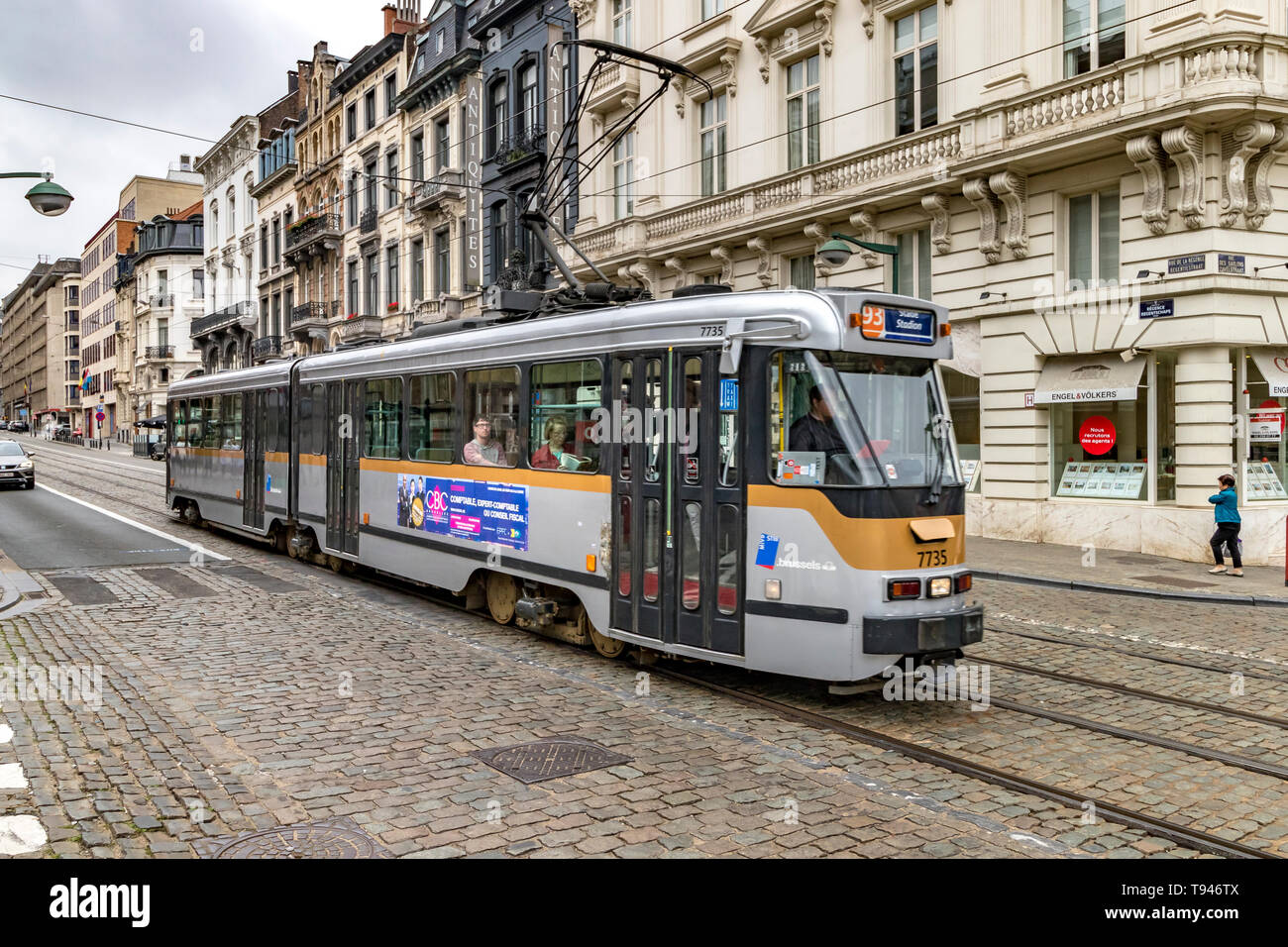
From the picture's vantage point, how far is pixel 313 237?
4838 cm

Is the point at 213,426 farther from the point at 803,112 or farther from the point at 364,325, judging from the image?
the point at 364,325

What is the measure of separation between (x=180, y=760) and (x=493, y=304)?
695 cm

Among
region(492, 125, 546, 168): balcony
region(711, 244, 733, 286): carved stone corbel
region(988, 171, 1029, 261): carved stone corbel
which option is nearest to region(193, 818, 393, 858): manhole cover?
region(988, 171, 1029, 261): carved stone corbel

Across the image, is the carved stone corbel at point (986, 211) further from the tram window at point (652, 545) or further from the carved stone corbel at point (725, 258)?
the tram window at point (652, 545)

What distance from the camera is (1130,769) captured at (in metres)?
6.48

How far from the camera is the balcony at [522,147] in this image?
32250 mm

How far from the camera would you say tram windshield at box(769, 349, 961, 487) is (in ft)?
24.8

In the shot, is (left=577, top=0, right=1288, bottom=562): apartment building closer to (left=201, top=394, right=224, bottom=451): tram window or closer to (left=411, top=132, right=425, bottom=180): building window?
(left=201, top=394, right=224, bottom=451): tram window

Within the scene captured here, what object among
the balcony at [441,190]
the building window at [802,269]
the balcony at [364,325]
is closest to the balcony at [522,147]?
the balcony at [441,190]

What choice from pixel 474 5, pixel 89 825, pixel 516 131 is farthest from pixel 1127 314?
pixel 474 5

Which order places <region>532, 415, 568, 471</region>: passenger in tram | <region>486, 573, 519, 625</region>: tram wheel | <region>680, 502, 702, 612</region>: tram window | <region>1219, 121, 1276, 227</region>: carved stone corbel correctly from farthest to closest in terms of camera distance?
<region>1219, 121, 1276, 227</region>: carved stone corbel → <region>486, 573, 519, 625</region>: tram wheel → <region>532, 415, 568, 471</region>: passenger in tram → <region>680, 502, 702, 612</region>: tram window

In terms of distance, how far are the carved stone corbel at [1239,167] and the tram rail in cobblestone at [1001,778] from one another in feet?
42.5

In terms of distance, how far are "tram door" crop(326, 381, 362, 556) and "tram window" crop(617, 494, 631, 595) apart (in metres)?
6.29

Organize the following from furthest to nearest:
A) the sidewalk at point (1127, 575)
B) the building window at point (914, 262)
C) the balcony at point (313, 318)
→ the balcony at point (313, 318) → the building window at point (914, 262) → the sidewalk at point (1127, 575)
